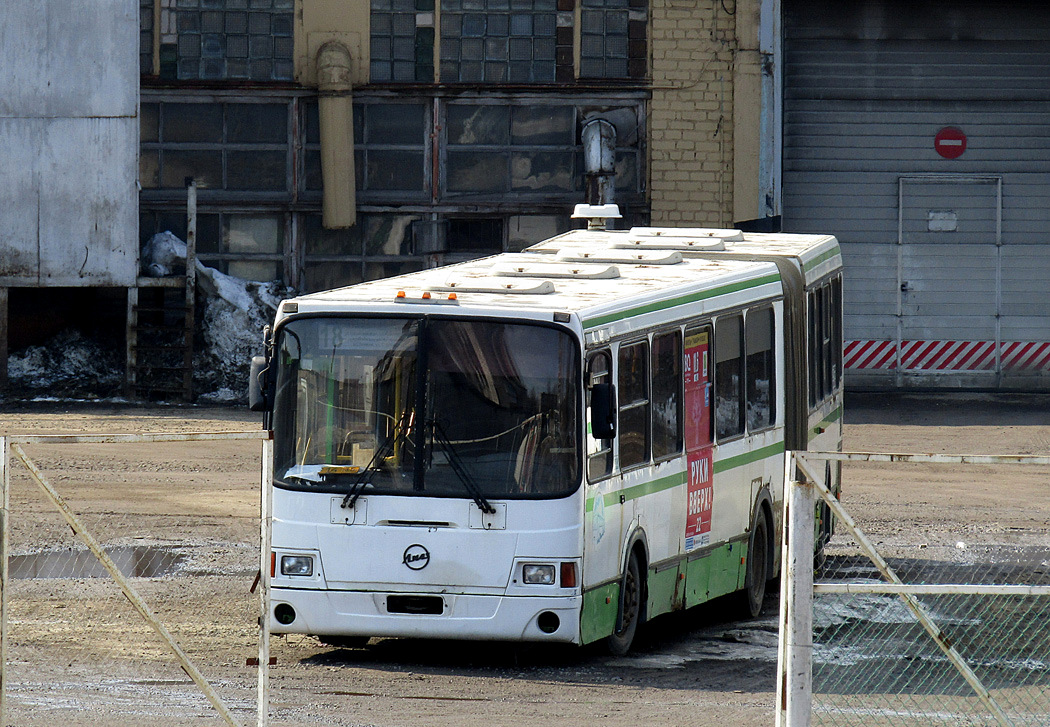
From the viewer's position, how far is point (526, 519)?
34.4ft

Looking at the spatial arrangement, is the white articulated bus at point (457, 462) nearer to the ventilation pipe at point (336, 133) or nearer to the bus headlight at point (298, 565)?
the bus headlight at point (298, 565)

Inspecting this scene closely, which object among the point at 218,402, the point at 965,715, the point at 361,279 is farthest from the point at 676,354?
the point at 361,279

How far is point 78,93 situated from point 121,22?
1.22m

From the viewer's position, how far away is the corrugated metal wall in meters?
29.3

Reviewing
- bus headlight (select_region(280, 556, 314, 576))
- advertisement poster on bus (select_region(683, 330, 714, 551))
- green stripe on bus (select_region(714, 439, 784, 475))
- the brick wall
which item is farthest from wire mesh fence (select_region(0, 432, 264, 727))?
the brick wall

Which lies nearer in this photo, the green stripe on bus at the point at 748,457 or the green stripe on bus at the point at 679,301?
the green stripe on bus at the point at 679,301

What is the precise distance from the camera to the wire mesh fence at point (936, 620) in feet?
26.8

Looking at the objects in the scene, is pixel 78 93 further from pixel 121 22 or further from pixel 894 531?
pixel 894 531

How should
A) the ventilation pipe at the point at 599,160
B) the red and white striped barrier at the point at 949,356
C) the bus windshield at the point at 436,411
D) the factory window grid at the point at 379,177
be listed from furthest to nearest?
the red and white striped barrier at the point at 949,356, the factory window grid at the point at 379,177, the ventilation pipe at the point at 599,160, the bus windshield at the point at 436,411

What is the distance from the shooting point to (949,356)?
29859 millimetres

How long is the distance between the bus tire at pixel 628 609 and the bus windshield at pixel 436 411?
1.17 metres

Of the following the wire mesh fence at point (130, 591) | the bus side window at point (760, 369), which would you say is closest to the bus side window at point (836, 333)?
the bus side window at point (760, 369)

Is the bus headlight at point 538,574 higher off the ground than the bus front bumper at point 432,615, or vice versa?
the bus headlight at point 538,574

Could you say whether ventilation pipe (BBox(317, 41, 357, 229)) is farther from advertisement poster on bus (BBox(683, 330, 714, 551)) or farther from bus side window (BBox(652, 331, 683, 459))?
bus side window (BBox(652, 331, 683, 459))
